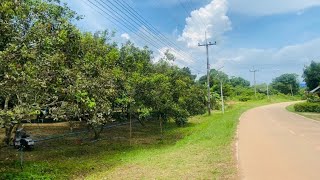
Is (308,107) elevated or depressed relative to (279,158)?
elevated

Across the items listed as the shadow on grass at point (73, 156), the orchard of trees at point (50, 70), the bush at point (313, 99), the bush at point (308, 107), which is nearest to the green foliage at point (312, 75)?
the bush at point (313, 99)

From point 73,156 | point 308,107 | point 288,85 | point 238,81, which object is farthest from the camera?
point 238,81

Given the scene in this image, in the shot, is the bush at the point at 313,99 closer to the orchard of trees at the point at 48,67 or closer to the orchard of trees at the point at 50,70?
the orchard of trees at the point at 50,70

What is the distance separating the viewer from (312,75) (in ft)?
218

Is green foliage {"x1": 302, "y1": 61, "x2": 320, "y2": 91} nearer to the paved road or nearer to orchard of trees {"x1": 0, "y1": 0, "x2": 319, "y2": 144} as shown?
the paved road

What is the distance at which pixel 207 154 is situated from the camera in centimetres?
1491

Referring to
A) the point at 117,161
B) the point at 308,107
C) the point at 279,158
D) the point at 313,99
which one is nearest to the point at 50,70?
the point at 117,161

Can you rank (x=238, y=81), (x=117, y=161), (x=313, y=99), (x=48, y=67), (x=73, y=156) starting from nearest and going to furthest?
(x=48, y=67), (x=117, y=161), (x=73, y=156), (x=313, y=99), (x=238, y=81)

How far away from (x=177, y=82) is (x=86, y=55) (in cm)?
1685

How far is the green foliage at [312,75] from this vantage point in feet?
212

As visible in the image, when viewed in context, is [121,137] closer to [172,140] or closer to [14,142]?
[172,140]

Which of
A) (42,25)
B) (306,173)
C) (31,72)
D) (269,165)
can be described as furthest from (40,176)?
(306,173)

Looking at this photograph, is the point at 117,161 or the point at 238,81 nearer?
the point at 117,161

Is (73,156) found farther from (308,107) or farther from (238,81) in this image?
(238,81)
